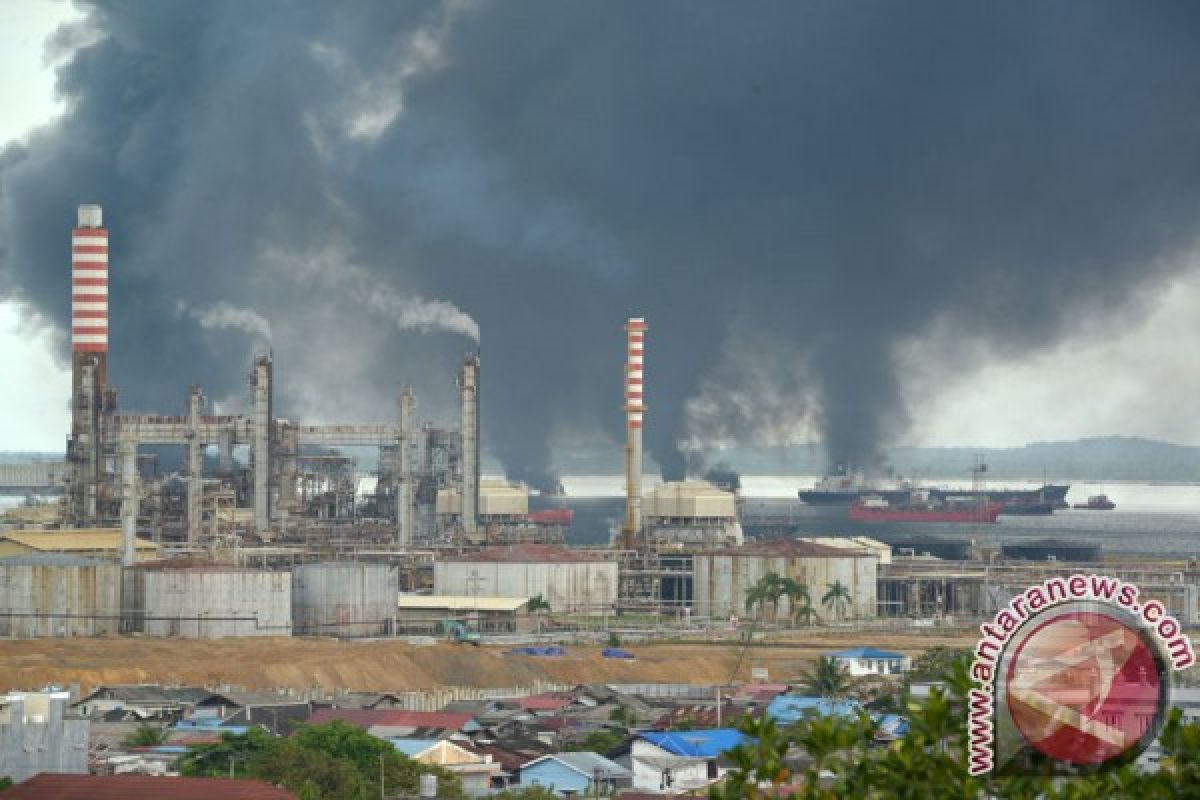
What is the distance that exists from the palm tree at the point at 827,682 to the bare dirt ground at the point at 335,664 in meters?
6.30

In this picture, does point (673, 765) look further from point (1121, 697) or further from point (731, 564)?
point (731, 564)

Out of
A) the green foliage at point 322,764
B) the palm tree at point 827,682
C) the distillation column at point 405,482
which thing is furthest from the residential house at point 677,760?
the distillation column at point 405,482

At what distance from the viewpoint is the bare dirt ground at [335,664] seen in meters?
64.1

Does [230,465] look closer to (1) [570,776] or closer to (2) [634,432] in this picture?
(2) [634,432]

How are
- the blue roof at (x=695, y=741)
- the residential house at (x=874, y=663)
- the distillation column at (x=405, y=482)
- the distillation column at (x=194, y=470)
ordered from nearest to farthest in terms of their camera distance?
the blue roof at (x=695, y=741), the residential house at (x=874, y=663), the distillation column at (x=194, y=470), the distillation column at (x=405, y=482)

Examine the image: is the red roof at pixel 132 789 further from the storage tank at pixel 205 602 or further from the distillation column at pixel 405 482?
the distillation column at pixel 405 482

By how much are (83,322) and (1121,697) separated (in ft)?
271

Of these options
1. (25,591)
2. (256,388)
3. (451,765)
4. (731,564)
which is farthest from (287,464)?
(451,765)

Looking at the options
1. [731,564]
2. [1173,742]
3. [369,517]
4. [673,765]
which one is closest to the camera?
[1173,742]

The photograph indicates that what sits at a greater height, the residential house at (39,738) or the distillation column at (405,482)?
the distillation column at (405,482)

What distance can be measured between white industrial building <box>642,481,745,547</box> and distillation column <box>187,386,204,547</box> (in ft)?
67.1

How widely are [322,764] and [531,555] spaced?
173 feet

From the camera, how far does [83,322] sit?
98500 mm

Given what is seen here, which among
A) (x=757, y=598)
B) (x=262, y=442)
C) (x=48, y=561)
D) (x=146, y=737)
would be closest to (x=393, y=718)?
(x=146, y=737)
